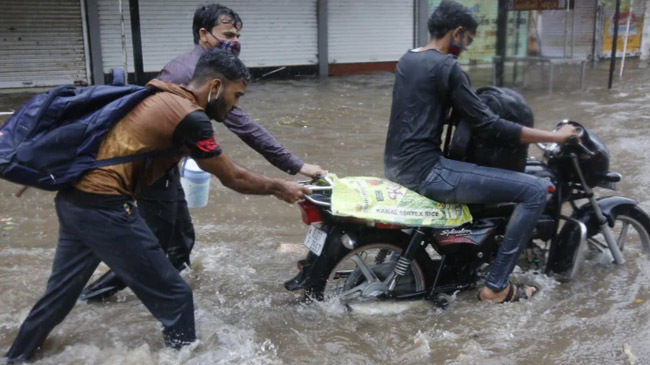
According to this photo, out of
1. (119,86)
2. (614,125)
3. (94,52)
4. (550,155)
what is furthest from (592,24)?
(119,86)

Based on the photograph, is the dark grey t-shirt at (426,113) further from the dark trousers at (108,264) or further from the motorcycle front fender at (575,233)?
the dark trousers at (108,264)

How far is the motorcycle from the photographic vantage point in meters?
3.89

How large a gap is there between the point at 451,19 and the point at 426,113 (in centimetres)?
56

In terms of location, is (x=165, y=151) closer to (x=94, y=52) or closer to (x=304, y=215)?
(x=304, y=215)

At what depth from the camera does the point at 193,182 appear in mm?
4613

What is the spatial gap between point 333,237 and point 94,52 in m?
11.9

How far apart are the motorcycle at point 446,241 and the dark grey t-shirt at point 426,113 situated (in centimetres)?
41

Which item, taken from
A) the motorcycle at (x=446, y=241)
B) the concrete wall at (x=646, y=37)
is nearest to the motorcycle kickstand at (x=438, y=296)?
the motorcycle at (x=446, y=241)

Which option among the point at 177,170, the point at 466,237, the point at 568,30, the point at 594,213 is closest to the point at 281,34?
the point at 568,30

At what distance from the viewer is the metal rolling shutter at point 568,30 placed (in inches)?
653

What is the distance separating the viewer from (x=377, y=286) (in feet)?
13.4

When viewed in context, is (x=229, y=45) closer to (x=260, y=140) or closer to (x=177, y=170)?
(x=260, y=140)

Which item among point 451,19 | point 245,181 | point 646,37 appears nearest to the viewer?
point 245,181

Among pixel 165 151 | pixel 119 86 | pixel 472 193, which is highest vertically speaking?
pixel 119 86
